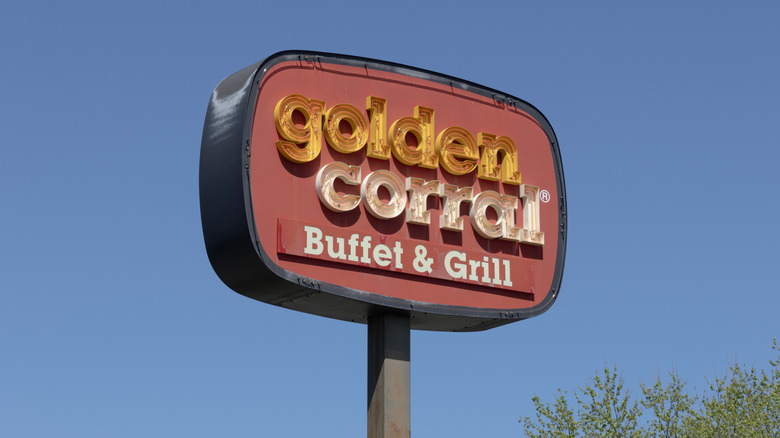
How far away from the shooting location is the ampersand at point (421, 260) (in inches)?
826

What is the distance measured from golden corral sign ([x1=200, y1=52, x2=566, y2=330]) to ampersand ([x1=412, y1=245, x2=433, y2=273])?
0.02 meters

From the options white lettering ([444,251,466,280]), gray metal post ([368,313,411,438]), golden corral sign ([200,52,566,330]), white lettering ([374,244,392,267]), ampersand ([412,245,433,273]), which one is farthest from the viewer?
white lettering ([444,251,466,280])

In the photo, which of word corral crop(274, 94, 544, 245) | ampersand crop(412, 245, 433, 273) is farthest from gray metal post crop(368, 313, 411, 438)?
word corral crop(274, 94, 544, 245)

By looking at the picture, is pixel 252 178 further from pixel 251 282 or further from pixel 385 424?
pixel 385 424

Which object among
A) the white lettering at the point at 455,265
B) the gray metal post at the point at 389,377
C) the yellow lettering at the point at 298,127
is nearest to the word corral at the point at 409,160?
the yellow lettering at the point at 298,127

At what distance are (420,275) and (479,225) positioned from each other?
168 centimetres

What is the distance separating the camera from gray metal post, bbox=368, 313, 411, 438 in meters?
20.1

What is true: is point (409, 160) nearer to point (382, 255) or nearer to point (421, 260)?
point (421, 260)

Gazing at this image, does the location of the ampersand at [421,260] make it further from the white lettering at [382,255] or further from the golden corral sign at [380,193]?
the white lettering at [382,255]

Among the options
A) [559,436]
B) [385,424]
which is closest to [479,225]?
[385,424]

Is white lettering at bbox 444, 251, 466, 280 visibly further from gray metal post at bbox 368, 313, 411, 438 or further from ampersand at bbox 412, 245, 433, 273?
gray metal post at bbox 368, 313, 411, 438

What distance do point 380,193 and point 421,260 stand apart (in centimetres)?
129

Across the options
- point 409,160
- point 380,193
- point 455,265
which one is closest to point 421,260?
point 455,265

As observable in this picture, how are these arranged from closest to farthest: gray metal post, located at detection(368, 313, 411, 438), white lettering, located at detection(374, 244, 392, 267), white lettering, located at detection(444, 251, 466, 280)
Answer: gray metal post, located at detection(368, 313, 411, 438)
white lettering, located at detection(374, 244, 392, 267)
white lettering, located at detection(444, 251, 466, 280)
